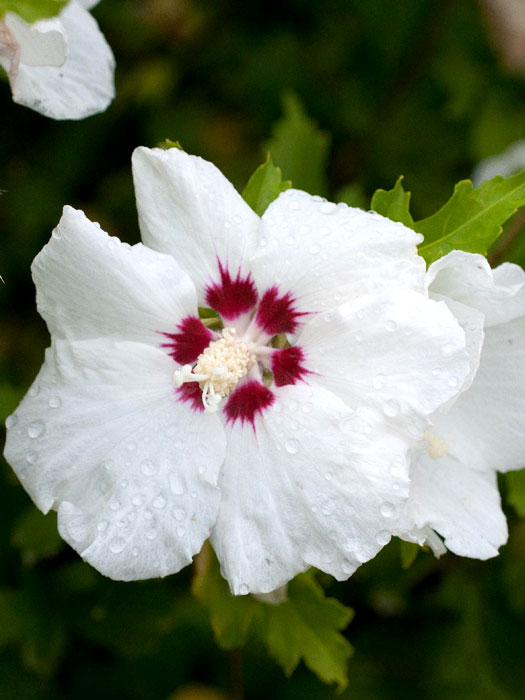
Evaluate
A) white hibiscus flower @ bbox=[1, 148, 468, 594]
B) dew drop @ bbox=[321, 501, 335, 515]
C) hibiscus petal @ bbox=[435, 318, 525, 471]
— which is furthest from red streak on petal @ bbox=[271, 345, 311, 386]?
hibiscus petal @ bbox=[435, 318, 525, 471]

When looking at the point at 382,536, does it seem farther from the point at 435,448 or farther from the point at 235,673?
the point at 235,673

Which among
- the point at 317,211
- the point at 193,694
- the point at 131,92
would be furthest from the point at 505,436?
the point at 131,92

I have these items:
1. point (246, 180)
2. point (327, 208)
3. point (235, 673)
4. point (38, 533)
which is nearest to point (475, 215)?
point (327, 208)

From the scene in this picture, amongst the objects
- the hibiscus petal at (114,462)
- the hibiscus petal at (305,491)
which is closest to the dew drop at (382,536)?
the hibiscus petal at (305,491)

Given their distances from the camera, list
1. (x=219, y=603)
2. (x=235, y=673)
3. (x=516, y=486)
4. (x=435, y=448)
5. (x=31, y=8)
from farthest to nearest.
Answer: (x=235, y=673) < (x=516, y=486) < (x=219, y=603) < (x=435, y=448) < (x=31, y=8)

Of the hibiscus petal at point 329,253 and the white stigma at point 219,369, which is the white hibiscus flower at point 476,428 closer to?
the hibiscus petal at point 329,253

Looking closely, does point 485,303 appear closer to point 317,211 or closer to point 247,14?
point 317,211
